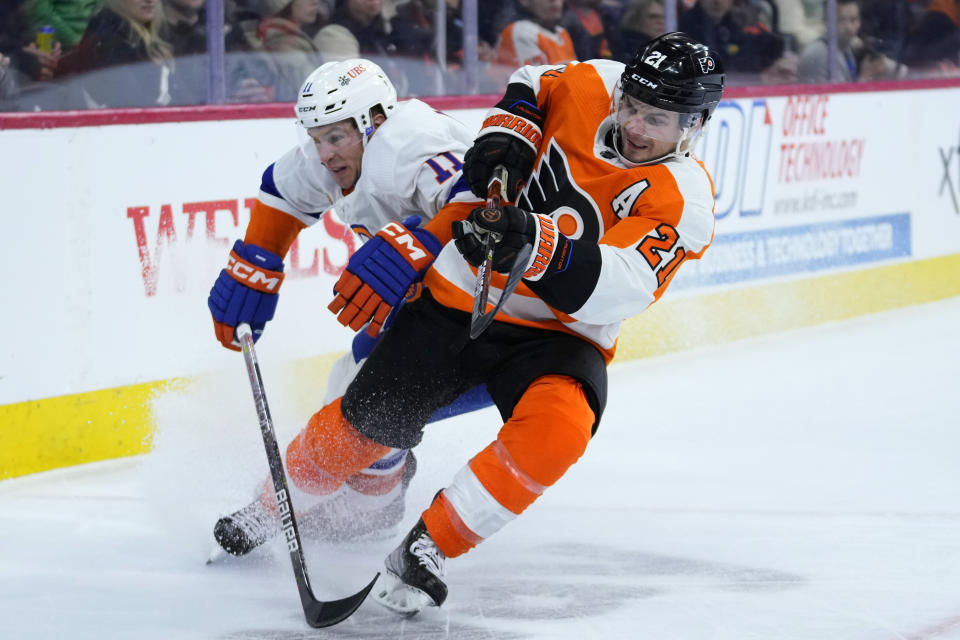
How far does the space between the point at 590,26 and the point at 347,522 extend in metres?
2.97

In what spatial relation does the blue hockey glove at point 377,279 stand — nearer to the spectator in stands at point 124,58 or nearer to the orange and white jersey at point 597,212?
the orange and white jersey at point 597,212

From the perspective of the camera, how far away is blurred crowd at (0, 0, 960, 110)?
11.4 feet

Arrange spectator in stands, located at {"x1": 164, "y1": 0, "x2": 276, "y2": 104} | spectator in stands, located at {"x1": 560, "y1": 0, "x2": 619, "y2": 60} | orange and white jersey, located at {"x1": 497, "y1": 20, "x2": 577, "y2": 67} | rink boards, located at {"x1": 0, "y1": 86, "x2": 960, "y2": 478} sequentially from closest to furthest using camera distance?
rink boards, located at {"x1": 0, "y1": 86, "x2": 960, "y2": 478} → spectator in stands, located at {"x1": 164, "y1": 0, "x2": 276, "y2": 104} → orange and white jersey, located at {"x1": 497, "y1": 20, "x2": 577, "y2": 67} → spectator in stands, located at {"x1": 560, "y1": 0, "x2": 619, "y2": 60}

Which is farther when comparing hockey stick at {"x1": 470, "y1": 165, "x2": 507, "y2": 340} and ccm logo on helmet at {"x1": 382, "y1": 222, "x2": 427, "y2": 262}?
ccm logo on helmet at {"x1": 382, "y1": 222, "x2": 427, "y2": 262}

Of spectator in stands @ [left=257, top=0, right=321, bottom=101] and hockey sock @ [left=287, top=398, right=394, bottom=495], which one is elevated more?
spectator in stands @ [left=257, top=0, right=321, bottom=101]

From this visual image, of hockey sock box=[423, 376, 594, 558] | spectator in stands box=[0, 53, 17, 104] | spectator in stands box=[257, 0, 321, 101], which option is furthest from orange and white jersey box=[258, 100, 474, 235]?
spectator in stands box=[257, 0, 321, 101]

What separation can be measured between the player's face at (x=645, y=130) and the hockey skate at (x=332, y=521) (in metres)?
0.98

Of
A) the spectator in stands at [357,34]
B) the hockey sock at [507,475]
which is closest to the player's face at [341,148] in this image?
the hockey sock at [507,475]

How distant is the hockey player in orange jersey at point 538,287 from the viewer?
2096mm

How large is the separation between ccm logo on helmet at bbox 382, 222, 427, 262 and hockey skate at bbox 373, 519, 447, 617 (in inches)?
19.4

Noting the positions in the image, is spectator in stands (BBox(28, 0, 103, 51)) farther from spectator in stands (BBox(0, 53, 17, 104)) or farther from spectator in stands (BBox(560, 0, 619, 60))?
spectator in stands (BBox(560, 0, 619, 60))

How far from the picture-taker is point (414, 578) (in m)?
2.16

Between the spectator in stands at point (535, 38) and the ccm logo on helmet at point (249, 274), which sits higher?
the spectator in stands at point (535, 38)

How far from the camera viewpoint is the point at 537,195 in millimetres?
2441
